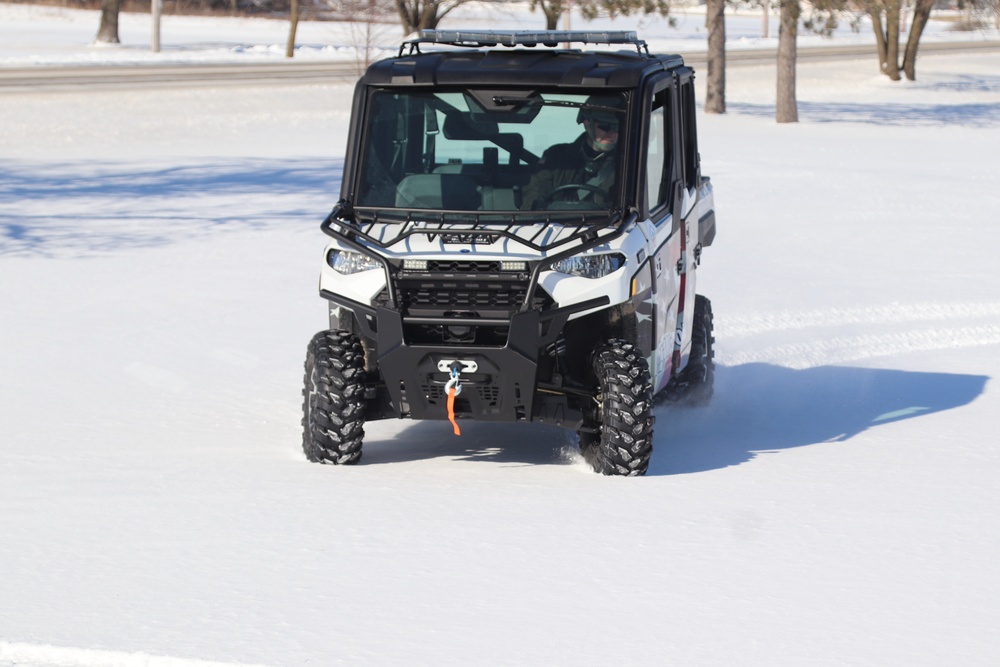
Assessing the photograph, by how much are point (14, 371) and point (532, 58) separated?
4.21 metres

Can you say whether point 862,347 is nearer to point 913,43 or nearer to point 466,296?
point 466,296

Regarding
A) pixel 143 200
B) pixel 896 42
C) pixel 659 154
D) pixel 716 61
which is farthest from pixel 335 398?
pixel 896 42

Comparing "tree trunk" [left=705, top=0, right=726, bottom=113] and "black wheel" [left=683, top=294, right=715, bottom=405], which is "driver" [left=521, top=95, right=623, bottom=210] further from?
"tree trunk" [left=705, top=0, right=726, bottom=113]

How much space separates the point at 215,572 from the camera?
5707 millimetres

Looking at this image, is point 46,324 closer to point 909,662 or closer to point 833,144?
point 909,662

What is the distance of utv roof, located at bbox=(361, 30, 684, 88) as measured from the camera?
735cm

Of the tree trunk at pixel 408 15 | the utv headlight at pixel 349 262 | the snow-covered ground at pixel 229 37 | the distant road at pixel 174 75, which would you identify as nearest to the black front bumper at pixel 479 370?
the utv headlight at pixel 349 262

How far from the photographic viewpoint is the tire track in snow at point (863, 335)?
1090 centimetres

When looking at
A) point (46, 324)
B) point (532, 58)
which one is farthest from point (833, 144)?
point (532, 58)

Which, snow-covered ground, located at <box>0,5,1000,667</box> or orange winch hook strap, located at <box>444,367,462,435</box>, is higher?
orange winch hook strap, located at <box>444,367,462,435</box>

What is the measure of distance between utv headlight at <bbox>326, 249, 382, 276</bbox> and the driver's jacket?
0.86 m

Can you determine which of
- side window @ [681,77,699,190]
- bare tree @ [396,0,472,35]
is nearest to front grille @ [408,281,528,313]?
side window @ [681,77,699,190]

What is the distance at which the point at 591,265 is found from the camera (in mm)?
6996

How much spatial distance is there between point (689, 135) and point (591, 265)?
222cm
